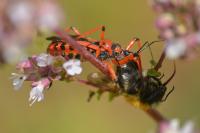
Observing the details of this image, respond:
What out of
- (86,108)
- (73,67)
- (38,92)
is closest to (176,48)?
(73,67)

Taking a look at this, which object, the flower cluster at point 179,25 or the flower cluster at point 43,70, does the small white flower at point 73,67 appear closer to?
the flower cluster at point 43,70

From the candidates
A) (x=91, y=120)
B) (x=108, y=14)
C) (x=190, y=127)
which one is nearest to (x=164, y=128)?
(x=190, y=127)

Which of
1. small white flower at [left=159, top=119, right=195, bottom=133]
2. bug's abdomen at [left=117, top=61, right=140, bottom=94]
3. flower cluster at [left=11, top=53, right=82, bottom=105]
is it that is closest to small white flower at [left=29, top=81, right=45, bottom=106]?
flower cluster at [left=11, top=53, right=82, bottom=105]

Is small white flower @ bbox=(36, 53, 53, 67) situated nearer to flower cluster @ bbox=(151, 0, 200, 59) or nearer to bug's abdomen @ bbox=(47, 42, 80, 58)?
bug's abdomen @ bbox=(47, 42, 80, 58)

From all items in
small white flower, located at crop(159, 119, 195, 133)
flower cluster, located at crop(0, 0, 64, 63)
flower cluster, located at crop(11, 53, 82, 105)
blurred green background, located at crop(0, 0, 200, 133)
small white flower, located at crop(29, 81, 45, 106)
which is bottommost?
blurred green background, located at crop(0, 0, 200, 133)

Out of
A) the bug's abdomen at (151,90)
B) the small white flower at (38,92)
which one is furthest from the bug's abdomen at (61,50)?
the bug's abdomen at (151,90)

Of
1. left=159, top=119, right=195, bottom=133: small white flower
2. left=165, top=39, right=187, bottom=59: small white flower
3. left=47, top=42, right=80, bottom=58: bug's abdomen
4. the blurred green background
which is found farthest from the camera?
the blurred green background

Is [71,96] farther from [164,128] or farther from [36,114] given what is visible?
[164,128]
